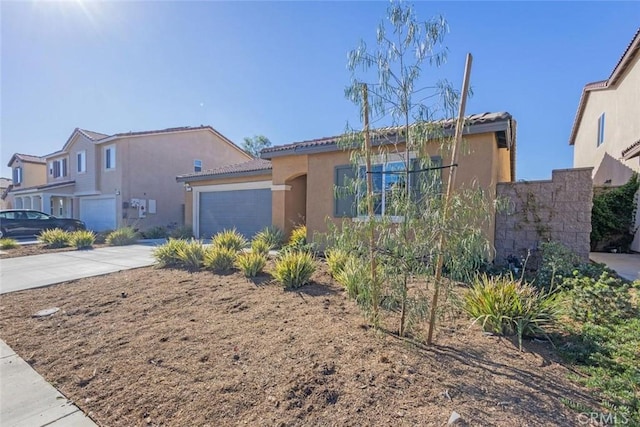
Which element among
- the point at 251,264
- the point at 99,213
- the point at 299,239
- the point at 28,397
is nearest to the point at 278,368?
the point at 28,397

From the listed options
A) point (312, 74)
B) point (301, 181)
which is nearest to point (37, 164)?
point (301, 181)

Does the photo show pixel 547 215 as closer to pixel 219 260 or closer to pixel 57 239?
pixel 219 260

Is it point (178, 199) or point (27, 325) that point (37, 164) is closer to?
point (178, 199)

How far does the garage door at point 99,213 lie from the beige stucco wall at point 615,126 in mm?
27199

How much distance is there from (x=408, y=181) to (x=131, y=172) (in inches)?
838

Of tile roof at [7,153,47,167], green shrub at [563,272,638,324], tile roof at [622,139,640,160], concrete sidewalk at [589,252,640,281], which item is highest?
tile roof at [7,153,47,167]

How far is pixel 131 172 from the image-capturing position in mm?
19719

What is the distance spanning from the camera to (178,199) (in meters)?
21.8

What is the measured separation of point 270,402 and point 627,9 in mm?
13960

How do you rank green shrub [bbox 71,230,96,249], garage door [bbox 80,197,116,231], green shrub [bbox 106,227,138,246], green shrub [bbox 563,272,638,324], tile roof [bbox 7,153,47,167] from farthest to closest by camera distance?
1. tile roof [bbox 7,153,47,167]
2. garage door [bbox 80,197,116,231]
3. green shrub [bbox 106,227,138,246]
4. green shrub [bbox 71,230,96,249]
5. green shrub [bbox 563,272,638,324]

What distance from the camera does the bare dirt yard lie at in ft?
8.22

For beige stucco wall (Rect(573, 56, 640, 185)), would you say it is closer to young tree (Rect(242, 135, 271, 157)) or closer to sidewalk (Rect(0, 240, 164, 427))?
sidewalk (Rect(0, 240, 164, 427))

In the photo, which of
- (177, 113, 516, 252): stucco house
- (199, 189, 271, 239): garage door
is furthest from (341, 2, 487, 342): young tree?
(199, 189, 271, 239): garage door

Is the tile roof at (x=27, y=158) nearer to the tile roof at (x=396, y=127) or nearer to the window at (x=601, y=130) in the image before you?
the tile roof at (x=396, y=127)
